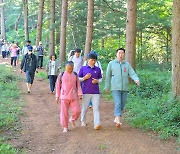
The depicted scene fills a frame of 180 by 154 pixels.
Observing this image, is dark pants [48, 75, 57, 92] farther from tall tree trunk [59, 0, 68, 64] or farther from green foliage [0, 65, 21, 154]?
tall tree trunk [59, 0, 68, 64]

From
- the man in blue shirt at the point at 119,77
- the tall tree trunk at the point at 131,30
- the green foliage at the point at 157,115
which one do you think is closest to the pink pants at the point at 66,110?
the man in blue shirt at the point at 119,77

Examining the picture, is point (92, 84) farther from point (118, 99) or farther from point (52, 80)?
point (52, 80)

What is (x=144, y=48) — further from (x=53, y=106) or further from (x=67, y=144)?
(x=67, y=144)

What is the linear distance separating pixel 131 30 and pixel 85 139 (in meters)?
6.63

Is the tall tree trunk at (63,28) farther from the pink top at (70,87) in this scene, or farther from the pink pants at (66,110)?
the pink pants at (66,110)

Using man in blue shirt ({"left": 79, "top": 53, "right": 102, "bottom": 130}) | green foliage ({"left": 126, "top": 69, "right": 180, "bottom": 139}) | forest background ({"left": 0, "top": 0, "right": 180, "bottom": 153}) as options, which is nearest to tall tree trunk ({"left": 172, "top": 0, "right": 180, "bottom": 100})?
green foliage ({"left": 126, "top": 69, "right": 180, "bottom": 139})

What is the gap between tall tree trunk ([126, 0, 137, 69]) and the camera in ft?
43.2

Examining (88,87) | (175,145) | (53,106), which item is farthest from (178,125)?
(53,106)

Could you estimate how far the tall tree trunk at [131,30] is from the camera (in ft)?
43.2

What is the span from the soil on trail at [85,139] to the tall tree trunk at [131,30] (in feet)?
12.8

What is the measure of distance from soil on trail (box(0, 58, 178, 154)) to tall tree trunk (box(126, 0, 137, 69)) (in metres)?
3.89

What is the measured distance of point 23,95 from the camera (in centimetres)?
1391

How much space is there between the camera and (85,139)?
7.83m

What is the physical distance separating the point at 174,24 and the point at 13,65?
17.8 m
